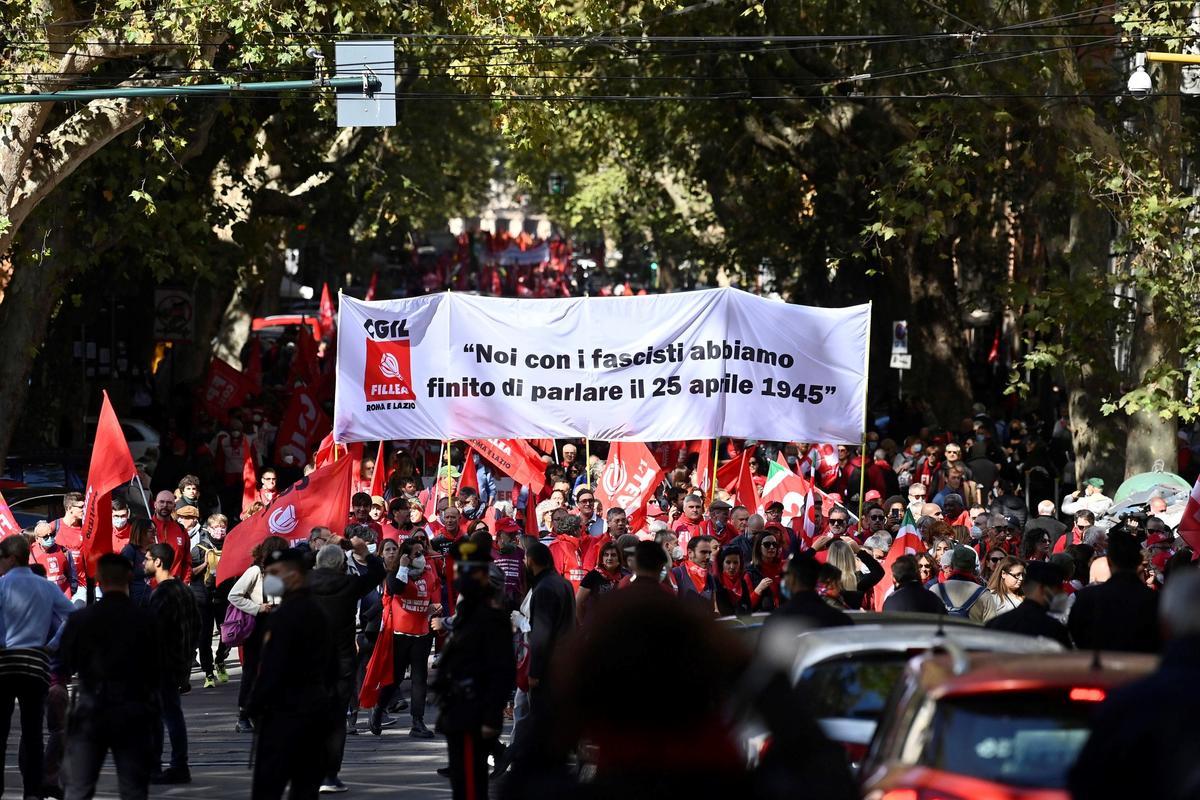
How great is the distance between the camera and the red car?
6410 millimetres

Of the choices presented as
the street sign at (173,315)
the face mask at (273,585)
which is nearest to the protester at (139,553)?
the face mask at (273,585)

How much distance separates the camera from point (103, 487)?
15.8 meters

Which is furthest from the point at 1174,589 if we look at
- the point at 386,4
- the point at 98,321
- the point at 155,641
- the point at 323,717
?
the point at 98,321

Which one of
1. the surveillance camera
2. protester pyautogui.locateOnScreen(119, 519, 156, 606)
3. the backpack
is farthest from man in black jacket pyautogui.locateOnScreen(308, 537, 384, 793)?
the surveillance camera

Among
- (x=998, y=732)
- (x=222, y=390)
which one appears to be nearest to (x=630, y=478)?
(x=222, y=390)

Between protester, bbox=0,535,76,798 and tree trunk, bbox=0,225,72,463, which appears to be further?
tree trunk, bbox=0,225,72,463

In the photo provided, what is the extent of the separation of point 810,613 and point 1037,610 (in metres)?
1.19

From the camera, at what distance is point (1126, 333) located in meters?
25.2

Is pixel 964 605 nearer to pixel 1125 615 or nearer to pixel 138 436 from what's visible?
pixel 1125 615

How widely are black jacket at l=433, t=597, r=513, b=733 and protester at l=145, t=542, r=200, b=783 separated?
2.29 meters

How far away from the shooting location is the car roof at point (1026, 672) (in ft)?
21.4

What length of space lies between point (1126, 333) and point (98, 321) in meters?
16.4

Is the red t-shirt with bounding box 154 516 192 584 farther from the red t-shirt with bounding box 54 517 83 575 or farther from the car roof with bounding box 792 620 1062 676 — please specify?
the car roof with bounding box 792 620 1062 676

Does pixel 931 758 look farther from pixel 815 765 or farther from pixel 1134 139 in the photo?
pixel 1134 139
